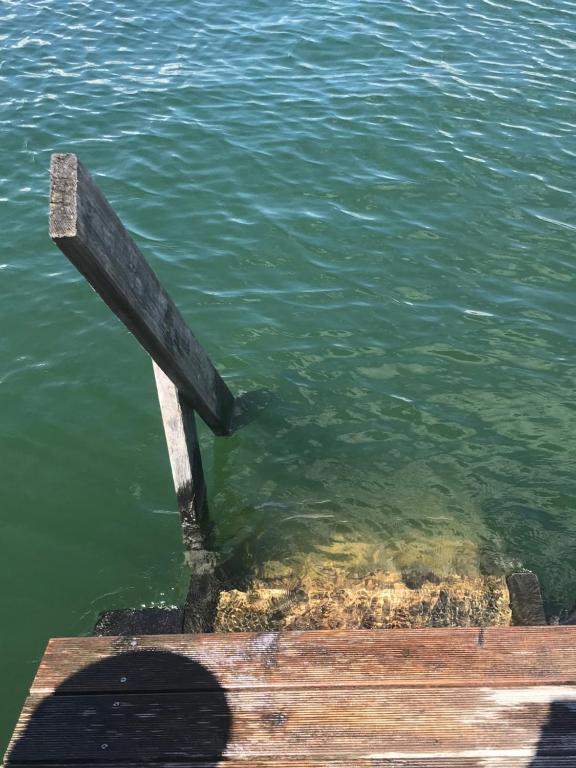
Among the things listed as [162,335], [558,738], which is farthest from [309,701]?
[162,335]

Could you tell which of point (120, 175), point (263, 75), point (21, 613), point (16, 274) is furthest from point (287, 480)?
point (263, 75)

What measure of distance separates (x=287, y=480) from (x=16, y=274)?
4.83 metres

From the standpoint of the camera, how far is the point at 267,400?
804cm

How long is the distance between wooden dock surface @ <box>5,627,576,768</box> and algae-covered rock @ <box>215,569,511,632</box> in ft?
5.15

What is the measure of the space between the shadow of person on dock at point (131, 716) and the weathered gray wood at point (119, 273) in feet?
6.56

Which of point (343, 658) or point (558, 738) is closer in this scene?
point (558, 738)

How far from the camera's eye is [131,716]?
12.3ft

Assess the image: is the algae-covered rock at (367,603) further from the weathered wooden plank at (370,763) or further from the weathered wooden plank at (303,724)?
the weathered wooden plank at (370,763)

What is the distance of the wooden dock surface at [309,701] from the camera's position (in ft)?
11.7

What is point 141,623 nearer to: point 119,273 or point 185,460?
point 185,460

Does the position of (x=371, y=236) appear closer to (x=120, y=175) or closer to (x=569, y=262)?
(x=569, y=262)

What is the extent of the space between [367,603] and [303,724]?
7.29 feet

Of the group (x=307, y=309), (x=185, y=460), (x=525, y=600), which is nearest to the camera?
(x=525, y=600)

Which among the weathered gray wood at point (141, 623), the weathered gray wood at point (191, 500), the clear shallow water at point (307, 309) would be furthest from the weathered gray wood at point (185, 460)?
the weathered gray wood at point (141, 623)
